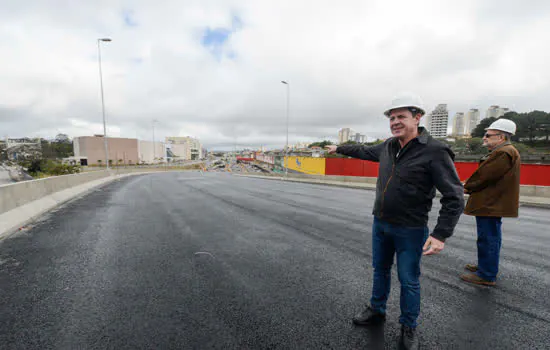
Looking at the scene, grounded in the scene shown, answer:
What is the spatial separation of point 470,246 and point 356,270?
8.97 feet

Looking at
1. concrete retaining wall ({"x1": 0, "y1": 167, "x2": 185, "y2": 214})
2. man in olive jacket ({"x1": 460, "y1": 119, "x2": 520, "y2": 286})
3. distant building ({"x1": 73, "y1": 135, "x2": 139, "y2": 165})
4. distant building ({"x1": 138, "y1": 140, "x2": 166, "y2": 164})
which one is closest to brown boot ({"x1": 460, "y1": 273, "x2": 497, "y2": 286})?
man in olive jacket ({"x1": 460, "y1": 119, "x2": 520, "y2": 286})

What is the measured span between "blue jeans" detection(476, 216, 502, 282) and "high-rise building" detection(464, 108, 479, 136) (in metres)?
216

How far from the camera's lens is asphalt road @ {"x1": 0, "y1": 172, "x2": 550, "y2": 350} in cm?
219

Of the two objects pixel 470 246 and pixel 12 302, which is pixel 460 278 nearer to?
pixel 470 246

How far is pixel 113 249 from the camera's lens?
4273 mm

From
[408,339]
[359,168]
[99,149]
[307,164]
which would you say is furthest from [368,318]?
[99,149]

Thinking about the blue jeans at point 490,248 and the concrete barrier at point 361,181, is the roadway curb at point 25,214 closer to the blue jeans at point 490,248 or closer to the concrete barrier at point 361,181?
the blue jeans at point 490,248

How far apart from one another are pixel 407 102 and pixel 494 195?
223 centimetres

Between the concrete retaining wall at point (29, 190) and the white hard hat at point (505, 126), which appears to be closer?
the white hard hat at point (505, 126)

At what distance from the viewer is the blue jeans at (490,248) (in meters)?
3.14

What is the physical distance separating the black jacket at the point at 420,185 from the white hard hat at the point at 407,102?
0.25 metres

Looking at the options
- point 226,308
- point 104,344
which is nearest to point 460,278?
point 226,308

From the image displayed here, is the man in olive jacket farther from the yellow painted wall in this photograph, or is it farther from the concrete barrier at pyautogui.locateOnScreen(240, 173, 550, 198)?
the yellow painted wall

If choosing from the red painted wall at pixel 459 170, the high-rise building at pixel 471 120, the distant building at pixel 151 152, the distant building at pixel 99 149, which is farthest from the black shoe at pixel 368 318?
the high-rise building at pixel 471 120
